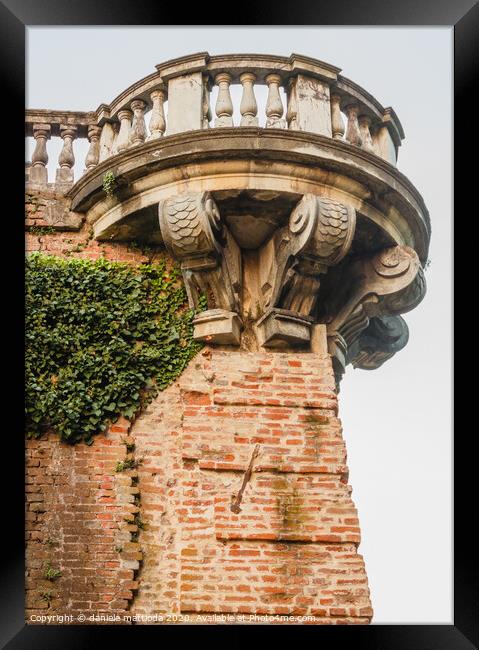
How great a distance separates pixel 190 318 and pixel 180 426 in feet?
2.95

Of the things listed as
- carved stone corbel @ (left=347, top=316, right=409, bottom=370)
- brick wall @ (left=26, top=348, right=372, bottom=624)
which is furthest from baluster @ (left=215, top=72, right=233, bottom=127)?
carved stone corbel @ (left=347, top=316, right=409, bottom=370)

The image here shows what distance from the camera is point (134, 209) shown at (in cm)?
1123

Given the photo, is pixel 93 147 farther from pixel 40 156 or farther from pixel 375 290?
pixel 375 290

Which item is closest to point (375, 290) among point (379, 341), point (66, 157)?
point (379, 341)

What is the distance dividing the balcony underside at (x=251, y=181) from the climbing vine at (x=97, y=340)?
0.45 meters

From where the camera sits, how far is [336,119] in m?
11.5

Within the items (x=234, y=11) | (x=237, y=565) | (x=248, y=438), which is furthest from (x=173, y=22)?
(x=237, y=565)

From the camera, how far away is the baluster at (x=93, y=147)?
11.9m

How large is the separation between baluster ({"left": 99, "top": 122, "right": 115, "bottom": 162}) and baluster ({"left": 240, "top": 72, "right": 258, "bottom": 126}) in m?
1.26

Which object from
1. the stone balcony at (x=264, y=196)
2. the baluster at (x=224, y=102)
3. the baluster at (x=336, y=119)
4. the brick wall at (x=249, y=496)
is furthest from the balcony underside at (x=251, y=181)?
the brick wall at (x=249, y=496)

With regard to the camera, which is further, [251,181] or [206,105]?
[206,105]

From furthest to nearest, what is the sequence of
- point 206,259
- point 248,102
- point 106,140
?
1. point 106,140
2. point 248,102
3. point 206,259

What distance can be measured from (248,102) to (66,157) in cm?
178

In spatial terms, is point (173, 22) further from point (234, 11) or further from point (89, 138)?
point (89, 138)
